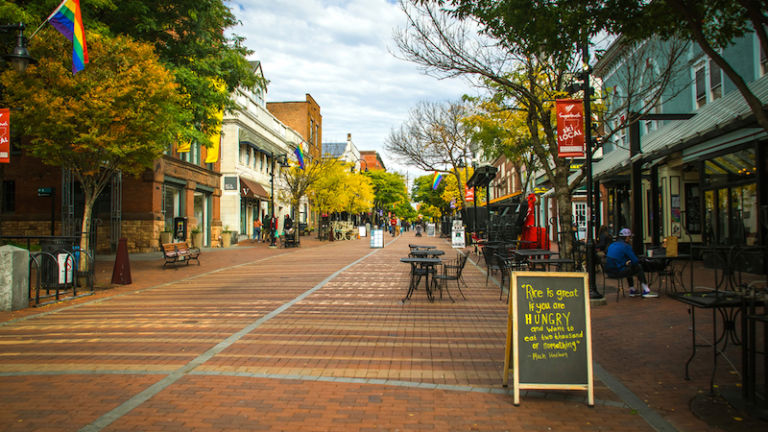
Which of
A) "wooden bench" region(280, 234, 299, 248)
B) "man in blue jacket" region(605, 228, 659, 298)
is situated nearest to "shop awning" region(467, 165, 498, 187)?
"man in blue jacket" region(605, 228, 659, 298)

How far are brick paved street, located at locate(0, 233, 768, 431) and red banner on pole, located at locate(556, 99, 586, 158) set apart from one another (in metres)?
3.13

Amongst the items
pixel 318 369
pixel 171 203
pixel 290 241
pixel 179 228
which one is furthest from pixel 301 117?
pixel 318 369

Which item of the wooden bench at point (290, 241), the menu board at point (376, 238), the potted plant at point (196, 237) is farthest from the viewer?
the wooden bench at point (290, 241)

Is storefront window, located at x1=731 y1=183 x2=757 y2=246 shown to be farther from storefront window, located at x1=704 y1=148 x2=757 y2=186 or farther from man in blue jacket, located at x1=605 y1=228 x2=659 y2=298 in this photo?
man in blue jacket, located at x1=605 y1=228 x2=659 y2=298

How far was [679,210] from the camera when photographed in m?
17.9

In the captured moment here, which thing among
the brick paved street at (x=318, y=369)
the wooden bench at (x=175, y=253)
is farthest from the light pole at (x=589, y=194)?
the wooden bench at (x=175, y=253)

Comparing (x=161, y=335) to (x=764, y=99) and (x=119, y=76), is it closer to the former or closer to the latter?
(x=119, y=76)

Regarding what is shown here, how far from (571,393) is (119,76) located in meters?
11.6

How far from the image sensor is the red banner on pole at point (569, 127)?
9.77m

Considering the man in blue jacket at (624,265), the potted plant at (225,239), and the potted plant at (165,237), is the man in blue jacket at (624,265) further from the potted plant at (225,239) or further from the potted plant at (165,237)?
the potted plant at (225,239)

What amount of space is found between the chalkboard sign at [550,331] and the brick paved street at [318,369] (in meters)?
0.24

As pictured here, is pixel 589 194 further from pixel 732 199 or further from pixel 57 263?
pixel 57 263

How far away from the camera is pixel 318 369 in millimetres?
5316

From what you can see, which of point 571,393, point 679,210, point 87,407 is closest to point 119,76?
point 87,407
